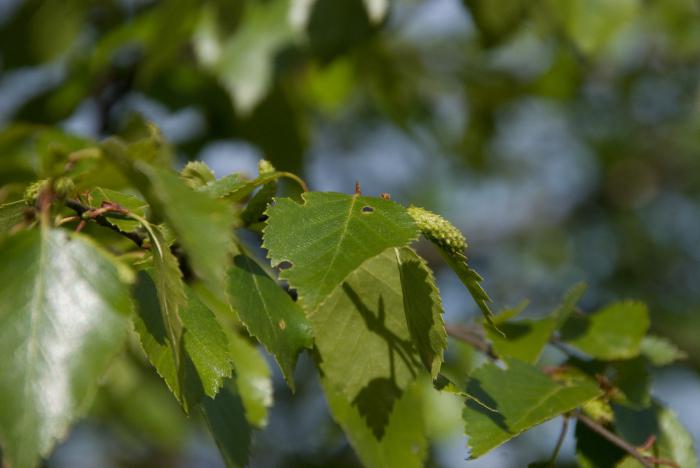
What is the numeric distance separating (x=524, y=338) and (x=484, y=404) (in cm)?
27

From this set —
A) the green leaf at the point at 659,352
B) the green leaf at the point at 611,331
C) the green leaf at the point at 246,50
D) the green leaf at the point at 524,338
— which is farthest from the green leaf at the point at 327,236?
the green leaf at the point at 246,50

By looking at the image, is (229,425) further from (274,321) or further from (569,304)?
(569,304)

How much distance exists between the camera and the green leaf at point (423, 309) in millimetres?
1010

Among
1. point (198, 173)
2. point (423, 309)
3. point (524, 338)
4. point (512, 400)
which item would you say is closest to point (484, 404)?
point (512, 400)

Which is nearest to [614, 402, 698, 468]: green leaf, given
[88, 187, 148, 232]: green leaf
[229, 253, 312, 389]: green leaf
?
[229, 253, 312, 389]: green leaf

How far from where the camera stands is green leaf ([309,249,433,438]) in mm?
1101

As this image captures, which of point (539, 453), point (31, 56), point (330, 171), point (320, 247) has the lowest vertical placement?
point (539, 453)

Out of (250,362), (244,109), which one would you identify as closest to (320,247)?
(250,362)

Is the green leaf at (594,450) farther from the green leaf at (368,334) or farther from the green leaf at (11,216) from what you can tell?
the green leaf at (11,216)

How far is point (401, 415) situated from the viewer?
4.16 ft

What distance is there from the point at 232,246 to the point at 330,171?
487 cm

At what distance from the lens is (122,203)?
42.6 inches

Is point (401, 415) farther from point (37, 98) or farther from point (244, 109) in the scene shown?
point (37, 98)

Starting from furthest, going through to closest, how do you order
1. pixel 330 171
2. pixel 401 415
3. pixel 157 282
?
1. pixel 330 171
2. pixel 401 415
3. pixel 157 282
